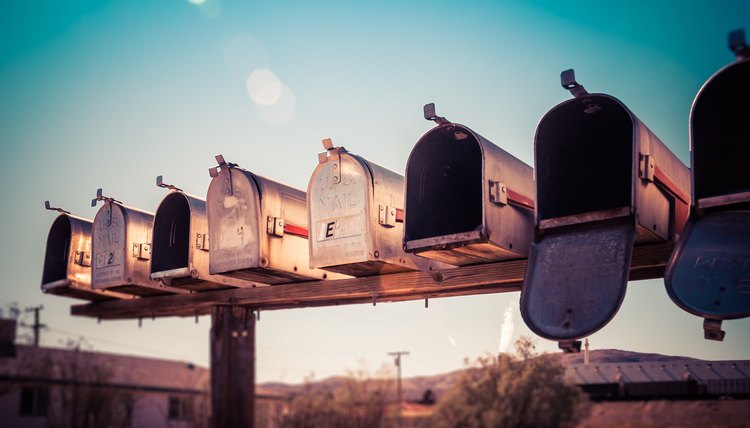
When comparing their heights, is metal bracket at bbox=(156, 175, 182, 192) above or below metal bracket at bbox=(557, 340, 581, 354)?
above

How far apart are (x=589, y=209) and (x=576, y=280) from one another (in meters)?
1.11

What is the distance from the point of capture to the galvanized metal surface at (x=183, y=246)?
646 cm

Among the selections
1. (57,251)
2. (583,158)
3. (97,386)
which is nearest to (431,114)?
(583,158)

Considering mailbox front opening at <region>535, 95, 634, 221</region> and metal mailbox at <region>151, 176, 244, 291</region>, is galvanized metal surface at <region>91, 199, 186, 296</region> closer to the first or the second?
metal mailbox at <region>151, 176, 244, 291</region>

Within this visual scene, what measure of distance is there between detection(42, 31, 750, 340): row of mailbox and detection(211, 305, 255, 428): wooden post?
305mm

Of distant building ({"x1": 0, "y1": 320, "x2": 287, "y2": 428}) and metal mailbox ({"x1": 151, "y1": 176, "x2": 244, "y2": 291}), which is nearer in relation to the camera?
metal mailbox ({"x1": 151, "y1": 176, "x2": 244, "y2": 291})

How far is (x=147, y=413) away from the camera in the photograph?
49.7 feet

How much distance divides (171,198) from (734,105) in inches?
180

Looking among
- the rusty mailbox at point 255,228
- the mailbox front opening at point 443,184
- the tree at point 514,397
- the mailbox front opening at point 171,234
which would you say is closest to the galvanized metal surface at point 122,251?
the mailbox front opening at point 171,234

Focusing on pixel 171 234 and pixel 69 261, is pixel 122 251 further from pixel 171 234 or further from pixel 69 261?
pixel 69 261

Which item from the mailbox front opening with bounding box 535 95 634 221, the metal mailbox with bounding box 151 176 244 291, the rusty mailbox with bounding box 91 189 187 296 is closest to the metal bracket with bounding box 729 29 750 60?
the mailbox front opening with bounding box 535 95 634 221

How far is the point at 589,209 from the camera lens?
5.45 m

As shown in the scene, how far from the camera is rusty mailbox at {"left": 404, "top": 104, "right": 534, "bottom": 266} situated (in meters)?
4.78

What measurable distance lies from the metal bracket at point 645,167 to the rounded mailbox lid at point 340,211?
1.84m
